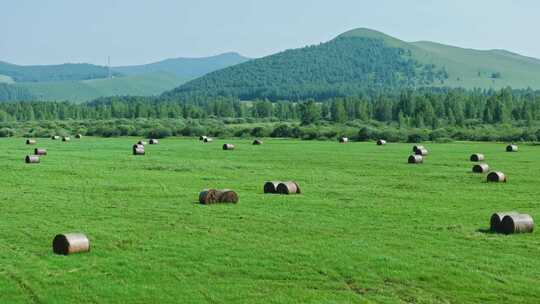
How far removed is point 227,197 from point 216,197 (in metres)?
0.47

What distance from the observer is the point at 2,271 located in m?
19.4

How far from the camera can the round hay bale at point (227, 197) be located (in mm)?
32000

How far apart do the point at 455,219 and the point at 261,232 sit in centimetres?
753

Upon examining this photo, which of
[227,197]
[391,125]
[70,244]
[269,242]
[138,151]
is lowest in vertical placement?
[269,242]

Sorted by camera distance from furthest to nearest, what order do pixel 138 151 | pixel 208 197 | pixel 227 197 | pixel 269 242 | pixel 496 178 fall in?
pixel 138 151 < pixel 496 178 < pixel 227 197 < pixel 208 197 < pixel 269 242

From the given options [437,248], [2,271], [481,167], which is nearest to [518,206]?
[437,248]

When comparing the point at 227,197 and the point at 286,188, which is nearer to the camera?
the point at 227,197

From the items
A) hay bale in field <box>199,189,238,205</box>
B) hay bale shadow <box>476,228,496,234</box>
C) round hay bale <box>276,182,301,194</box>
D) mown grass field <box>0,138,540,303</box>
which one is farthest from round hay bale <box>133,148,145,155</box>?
hay bale shadow <box>476,228,496,234</box>

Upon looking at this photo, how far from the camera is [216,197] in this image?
3195cm

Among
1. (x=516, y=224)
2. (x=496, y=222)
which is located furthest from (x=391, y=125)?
(x=516, y=224)

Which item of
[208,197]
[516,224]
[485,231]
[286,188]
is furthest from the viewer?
[286,188]

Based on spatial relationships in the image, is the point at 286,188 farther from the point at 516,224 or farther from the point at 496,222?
the point at 516,224

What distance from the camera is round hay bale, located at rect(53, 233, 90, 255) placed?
2123 cm

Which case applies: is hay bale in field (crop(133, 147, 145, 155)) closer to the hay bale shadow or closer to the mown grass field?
the mown grass field
